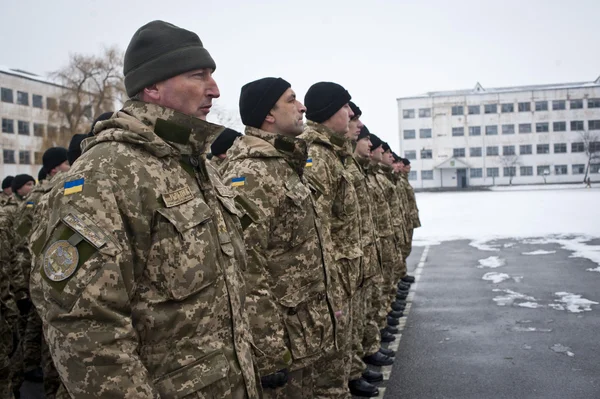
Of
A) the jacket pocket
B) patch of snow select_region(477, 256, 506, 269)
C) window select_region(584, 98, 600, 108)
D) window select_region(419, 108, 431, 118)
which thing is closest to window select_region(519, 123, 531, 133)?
window select_region(584, 98, 600, 108)

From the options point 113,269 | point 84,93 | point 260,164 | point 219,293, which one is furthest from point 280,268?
point 84,93

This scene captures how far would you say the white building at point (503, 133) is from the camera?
70875 mm

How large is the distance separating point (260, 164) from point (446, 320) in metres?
5.24

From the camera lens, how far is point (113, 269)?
1827 millimetres

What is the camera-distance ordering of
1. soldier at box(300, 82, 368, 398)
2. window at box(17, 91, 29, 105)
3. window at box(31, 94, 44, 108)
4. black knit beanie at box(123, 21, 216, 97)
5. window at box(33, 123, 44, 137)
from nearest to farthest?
black knit beanie at box(123, 21, 216, 97) → soldier at box(300, 82, 368, 398) → window at box(17, 91, 29, 105) → window at box(31, 94, 44, 108) → window at box(33, 123, 44, 137)

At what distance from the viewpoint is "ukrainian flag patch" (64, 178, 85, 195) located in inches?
73.7

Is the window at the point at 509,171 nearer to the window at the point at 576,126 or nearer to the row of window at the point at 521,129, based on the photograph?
the row of window at the point at 521,129

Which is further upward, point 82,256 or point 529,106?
point 529,106

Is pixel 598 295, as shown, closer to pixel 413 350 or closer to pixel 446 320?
pixel 446 320

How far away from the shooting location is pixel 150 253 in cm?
202

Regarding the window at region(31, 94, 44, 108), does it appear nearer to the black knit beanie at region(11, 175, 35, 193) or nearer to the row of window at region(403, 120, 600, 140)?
the row of window at region(403, 120, 600, 140)

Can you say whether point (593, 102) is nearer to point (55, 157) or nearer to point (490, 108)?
point (490, 108)

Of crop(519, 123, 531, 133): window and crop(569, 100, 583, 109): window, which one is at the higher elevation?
crop(569, 100, 583, 109): window

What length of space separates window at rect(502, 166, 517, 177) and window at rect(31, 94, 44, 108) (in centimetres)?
5217
